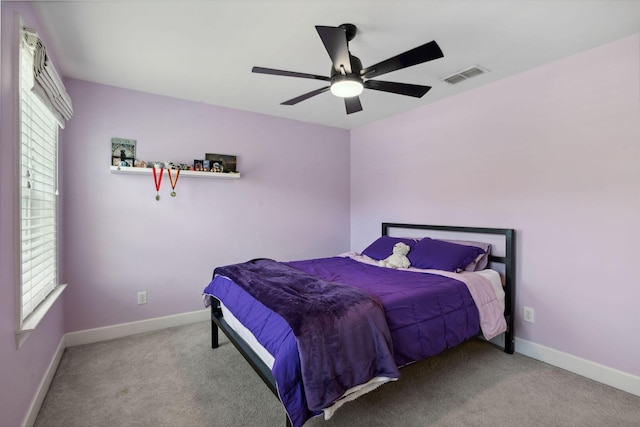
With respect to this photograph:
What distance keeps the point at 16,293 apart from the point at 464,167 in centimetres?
361

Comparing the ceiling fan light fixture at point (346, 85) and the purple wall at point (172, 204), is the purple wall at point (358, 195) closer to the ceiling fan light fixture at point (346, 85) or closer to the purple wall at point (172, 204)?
the purple wall at point (172, 204)

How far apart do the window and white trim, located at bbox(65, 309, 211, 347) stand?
0.67 m

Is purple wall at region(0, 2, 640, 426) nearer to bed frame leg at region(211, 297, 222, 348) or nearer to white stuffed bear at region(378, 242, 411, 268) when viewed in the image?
white stuffed bear at region(378, 242, 411, 268)

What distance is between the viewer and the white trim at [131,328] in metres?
2.93

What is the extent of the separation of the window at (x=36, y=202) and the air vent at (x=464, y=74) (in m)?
3.06

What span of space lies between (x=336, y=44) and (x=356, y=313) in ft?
4.98

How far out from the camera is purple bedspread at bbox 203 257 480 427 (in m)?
1.52

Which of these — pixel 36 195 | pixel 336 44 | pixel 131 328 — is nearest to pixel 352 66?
pixel 336 44

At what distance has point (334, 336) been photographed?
64.1 inches

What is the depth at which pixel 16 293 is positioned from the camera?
1.62 metres

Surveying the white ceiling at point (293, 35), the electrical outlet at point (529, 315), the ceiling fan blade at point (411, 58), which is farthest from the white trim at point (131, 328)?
the electrical outlet at point (529, 315)

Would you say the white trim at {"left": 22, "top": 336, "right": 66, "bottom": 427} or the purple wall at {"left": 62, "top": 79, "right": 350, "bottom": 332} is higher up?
the purple wall at {"left": 62, "top": 79, "right": 350, "bottom": 332}

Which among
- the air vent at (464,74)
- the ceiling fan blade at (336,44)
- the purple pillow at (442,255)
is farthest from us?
the purple pillow at (442,255)

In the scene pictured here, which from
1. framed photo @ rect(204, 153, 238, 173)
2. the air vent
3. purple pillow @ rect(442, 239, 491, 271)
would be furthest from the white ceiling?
purple pillow @ rect(442, 239, 491, 271)
